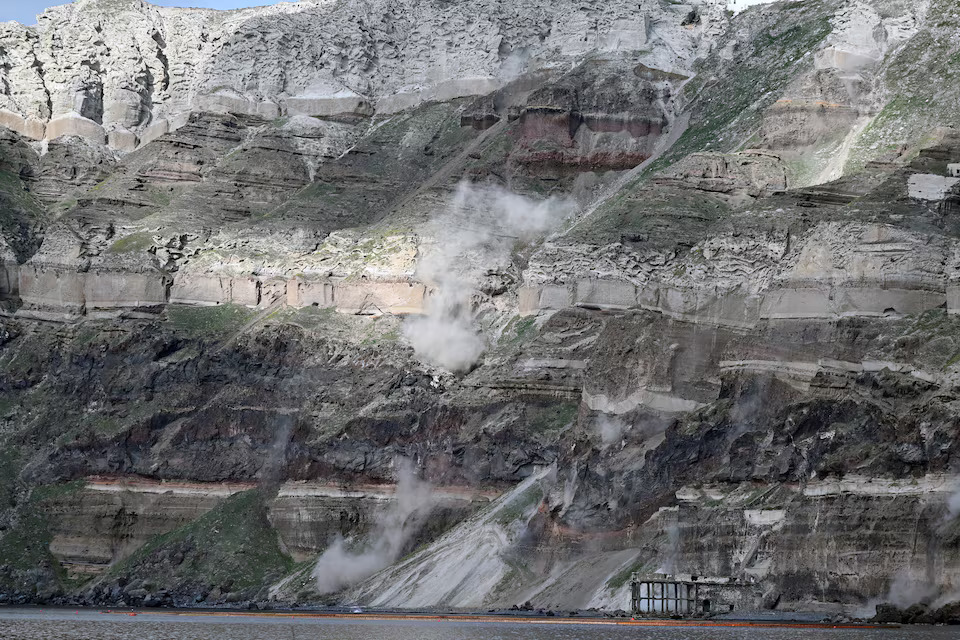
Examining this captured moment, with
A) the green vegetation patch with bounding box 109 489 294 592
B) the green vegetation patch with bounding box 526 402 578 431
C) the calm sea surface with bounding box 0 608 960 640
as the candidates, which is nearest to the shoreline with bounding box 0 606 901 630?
the calm sea surface with bounding box 0 608 960 640

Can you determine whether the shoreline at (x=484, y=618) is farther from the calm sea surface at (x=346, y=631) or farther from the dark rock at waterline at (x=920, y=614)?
the calm sea surface at (x=346, y=631)

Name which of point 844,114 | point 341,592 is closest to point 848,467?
point 341,592

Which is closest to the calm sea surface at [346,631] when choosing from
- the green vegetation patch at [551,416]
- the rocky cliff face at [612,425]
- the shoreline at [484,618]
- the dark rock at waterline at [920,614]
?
the shoreline at [484,618]

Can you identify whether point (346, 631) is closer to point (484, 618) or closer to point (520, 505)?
point (484, 618)

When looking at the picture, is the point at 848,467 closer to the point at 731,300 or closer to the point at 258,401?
the point at 731,300

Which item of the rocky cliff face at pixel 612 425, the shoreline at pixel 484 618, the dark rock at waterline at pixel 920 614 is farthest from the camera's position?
the rocky cliff face at pixel 612 425
